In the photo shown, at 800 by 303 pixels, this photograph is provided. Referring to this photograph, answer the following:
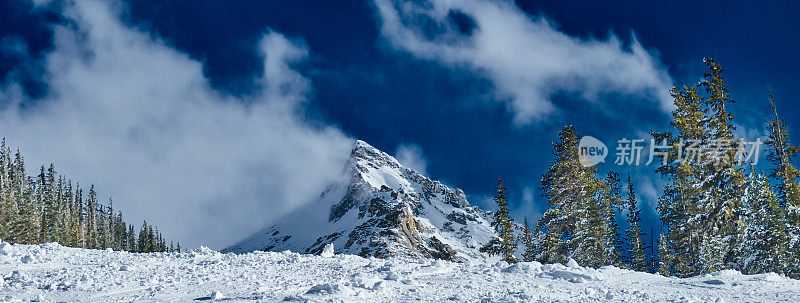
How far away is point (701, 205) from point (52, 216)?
311ft

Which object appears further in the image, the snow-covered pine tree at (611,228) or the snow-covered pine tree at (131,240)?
the snow-covered pine tree at (131,240)

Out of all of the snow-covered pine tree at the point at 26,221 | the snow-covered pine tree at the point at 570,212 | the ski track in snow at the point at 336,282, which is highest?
the snow-covered pine tree at the point at 26,221

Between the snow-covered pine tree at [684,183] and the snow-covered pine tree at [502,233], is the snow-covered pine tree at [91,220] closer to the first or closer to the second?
the snow-covered pine tree at [502,233]

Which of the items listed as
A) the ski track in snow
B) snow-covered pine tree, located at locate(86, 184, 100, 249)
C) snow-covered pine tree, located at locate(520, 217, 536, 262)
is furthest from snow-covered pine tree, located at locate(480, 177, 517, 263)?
snow-covered pine tree, located at locate(86, 184, 100, 249)

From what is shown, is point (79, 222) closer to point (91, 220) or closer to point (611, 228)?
point (91, 220)

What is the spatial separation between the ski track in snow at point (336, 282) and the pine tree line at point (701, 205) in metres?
16.1

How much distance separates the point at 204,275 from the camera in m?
12.8

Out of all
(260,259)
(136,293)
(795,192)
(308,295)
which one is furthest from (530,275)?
(795,192)

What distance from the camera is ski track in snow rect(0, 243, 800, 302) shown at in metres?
10.4

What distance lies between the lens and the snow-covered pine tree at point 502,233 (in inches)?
1427

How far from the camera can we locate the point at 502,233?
3719 centimetres

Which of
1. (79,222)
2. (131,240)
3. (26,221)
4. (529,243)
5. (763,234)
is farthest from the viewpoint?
(131,240)

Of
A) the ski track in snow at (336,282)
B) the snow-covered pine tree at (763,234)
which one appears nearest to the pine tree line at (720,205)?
the snow-covered pine tree at (763,234)

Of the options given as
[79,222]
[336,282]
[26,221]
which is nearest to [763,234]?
[336,282]
